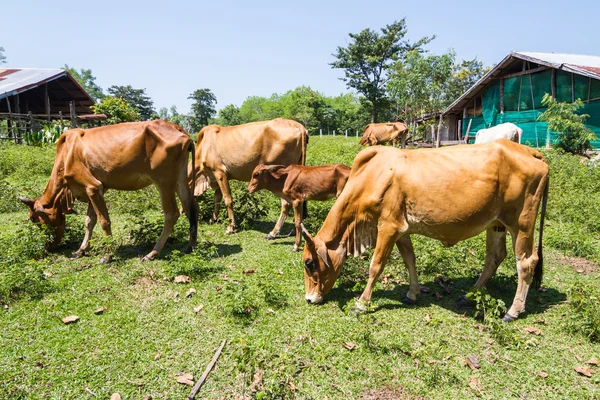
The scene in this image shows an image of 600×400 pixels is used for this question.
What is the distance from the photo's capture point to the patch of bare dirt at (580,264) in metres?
6.78

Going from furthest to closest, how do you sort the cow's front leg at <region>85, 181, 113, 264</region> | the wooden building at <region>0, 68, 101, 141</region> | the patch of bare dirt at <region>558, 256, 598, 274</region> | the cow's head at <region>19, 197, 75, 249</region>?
the wooden building at <region>0, 68, 101, 141</region> < the cow's head at <region>19, 197, 75, 249</region> < the cow's front leg at <region>85, 181, 113, 264</region> < the patch of bare dirt at <region>558, 256, 598, 274</region>

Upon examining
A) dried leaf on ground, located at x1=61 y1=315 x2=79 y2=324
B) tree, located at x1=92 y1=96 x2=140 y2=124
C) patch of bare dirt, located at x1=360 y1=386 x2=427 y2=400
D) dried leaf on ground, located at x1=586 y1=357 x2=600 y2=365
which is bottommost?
dried leaf on ground, located at x1=586 y1=357 x2=600 y2=365

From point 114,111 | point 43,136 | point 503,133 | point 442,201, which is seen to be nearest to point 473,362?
point 442,201

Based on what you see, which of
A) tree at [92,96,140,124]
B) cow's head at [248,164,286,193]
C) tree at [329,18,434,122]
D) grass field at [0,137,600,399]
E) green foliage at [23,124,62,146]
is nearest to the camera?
grass field at [0,137,600,399]

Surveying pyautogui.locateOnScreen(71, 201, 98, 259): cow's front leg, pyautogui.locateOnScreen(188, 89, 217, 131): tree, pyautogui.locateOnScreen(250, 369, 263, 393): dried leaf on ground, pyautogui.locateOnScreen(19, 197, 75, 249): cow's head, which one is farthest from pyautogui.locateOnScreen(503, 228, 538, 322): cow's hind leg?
pyautogui.locateOnScreen(188, 89, 217, 131): tree

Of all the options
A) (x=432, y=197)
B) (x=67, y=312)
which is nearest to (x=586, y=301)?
(x=432, y=197)

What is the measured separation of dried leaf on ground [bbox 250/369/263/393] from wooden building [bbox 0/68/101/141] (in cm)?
2682

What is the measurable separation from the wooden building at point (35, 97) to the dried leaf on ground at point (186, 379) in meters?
26.4

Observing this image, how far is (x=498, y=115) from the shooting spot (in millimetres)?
27344

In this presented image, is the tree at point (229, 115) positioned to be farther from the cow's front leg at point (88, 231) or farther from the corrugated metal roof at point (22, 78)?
the cow's front leg at point (88, 231)

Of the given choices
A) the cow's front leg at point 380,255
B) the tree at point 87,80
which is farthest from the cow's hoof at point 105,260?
the tree at point 87,80

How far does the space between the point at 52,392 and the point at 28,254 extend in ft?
→ 12.0

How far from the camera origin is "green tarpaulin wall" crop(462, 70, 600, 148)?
2083cm

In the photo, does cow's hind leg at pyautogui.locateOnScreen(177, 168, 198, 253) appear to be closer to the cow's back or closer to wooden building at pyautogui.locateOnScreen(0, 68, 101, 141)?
the cow's back
